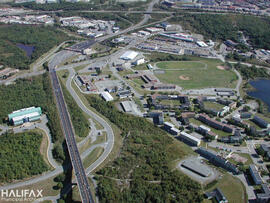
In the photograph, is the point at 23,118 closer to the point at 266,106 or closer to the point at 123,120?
the point at 123,120

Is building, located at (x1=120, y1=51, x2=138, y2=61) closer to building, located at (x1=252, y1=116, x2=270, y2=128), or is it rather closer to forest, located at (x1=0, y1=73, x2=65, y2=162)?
forest, located at (x1=0, y1=73, x2=65, y2=162)

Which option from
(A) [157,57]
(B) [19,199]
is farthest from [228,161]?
(A) [157,57]

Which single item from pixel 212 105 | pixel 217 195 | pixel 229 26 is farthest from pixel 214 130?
pixel 229 26

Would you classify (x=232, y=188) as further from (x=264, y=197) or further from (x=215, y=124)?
(x=215, y=124)

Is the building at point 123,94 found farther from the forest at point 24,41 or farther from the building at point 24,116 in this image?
the forest at point 24,41

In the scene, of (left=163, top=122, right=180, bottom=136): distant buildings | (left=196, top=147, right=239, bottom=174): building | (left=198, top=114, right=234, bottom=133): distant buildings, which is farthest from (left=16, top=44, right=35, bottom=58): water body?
(left=196, top=147, right=239, bottom=174): building

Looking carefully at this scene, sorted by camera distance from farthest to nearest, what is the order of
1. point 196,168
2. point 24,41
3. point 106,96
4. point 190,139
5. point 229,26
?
point 229,26
point 24,41
point 106,96
point 190,139
point 196,168
